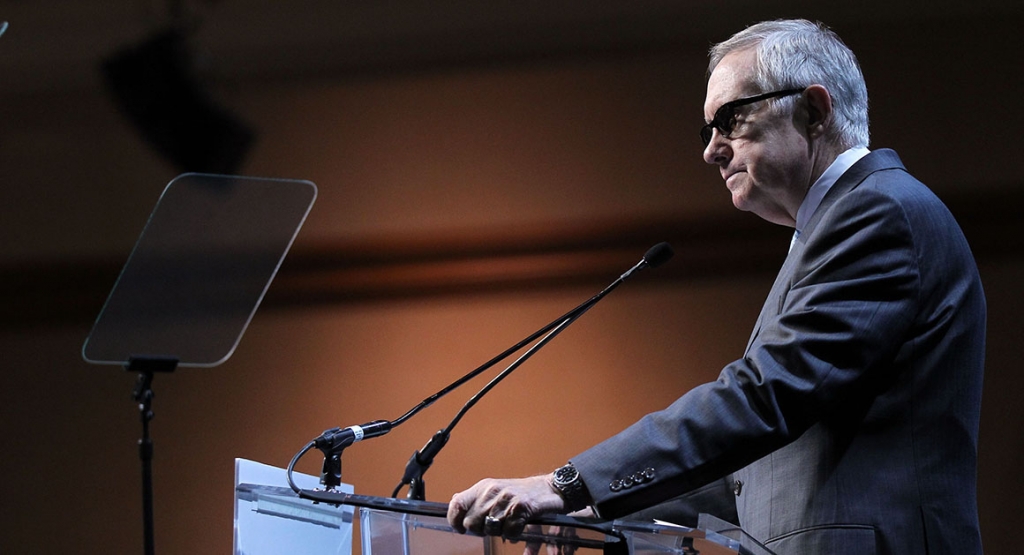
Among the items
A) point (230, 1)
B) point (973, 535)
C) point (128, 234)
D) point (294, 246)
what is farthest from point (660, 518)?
point (230, 1)

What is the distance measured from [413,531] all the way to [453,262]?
2018 millimetres

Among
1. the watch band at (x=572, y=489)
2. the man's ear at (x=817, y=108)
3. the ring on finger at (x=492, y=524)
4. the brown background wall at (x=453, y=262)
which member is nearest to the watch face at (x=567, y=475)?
the watch band at (x=572, y=489)

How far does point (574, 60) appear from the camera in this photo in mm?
3416

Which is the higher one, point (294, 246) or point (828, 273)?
point (294, 246)

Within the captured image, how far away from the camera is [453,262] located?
3340mm

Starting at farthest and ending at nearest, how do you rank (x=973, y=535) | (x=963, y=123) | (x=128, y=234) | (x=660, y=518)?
1. (x=128, y=234)
2. (x=963, y=123)
3. (x=660, y=518)
4. (x=973, y=535)

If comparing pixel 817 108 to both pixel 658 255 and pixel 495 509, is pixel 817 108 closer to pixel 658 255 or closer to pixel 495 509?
pixel 658 255

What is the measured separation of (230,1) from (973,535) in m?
2.97

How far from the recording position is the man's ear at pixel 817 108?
1.75 meters

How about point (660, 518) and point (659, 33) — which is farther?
point (659, 33)

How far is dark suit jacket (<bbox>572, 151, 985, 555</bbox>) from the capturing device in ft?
4.45

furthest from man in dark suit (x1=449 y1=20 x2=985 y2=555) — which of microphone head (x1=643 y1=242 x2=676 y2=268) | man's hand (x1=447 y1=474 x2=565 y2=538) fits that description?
microphone head (x1=643 y1=242 x2=676 y2=268)

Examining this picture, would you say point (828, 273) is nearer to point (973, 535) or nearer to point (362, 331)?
point (973, 535)

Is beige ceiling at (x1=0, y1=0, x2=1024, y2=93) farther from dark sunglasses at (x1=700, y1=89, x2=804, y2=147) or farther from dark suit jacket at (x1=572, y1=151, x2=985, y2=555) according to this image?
dark suit jacket at (x1=572, y1=151, x2=985, y2=555)
